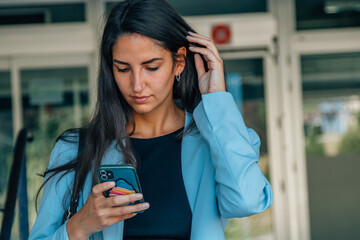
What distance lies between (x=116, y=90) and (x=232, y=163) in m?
0.54

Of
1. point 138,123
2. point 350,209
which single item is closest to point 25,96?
point 350,209

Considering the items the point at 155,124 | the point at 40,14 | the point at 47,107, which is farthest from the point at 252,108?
the point at 155,124

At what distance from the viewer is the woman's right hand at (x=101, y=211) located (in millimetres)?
1528

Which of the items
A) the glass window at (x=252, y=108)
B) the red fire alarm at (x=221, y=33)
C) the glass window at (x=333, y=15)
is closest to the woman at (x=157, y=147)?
the red fire alarm at (x=221, y=33)

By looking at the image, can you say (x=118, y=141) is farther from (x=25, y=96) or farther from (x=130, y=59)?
(x=25, y=96)

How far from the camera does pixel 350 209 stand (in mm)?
6039

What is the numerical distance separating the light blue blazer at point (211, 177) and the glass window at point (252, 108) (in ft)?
13.7

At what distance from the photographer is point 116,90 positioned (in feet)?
6.43

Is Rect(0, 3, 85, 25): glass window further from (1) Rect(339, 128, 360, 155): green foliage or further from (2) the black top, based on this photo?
(2) the black top

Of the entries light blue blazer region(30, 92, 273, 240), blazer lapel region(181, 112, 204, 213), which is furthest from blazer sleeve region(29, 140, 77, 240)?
blazer lapel region(181, 112, 204, 213)

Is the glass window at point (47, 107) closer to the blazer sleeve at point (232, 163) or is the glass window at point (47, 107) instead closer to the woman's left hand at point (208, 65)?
the woman's left hand at point (208, 65)

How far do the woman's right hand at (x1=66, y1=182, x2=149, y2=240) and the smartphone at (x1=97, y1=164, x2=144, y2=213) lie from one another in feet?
0.10

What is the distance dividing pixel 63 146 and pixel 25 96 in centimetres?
444

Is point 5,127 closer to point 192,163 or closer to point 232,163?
point 192,163
